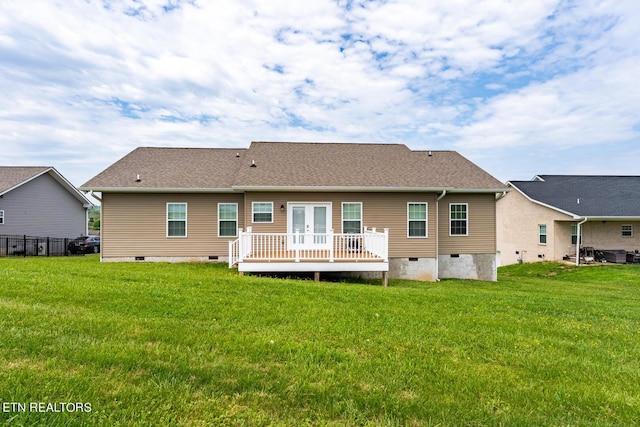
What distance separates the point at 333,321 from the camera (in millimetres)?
5492

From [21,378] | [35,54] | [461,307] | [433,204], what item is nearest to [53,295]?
[21,378]

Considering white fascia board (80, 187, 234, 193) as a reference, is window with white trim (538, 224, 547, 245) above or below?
below

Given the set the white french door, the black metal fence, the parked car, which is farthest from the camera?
the parked car

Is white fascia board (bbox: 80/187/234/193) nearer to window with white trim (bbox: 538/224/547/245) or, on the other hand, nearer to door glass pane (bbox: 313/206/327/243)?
door glass pane (bbox: 313/206/327/243)

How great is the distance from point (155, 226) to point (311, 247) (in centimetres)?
628

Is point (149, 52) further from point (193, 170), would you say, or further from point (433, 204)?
point (433, 204)

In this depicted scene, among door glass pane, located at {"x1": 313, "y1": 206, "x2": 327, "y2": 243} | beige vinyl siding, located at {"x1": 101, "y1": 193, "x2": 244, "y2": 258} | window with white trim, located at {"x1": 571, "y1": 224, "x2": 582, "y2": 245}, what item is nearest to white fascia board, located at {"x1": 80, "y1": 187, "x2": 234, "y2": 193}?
beige vinyl siding, located at {"x1": 101, "y1": 193, "x2": 244, "y2": 258}

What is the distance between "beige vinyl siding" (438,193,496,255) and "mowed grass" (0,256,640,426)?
281 inches

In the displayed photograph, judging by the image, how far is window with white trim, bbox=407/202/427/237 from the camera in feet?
43.8

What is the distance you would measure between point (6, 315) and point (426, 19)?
42.0ft

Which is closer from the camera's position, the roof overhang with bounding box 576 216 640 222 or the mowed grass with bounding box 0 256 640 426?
the mowed grass with bounding box 0 256 640 426

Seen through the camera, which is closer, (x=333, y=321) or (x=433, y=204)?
(x=333, y=321)

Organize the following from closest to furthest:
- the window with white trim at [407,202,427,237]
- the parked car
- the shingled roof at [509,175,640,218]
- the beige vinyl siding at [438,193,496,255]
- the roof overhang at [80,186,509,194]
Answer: the roof overhang at [80,186,509,194], the window with white trim at [407,202,427,237], the beige vinyl siding at [438,193,496,255], the shingled roof at [509,175,640,218], the parked car

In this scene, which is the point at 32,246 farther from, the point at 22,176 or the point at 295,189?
the point at 295,189
